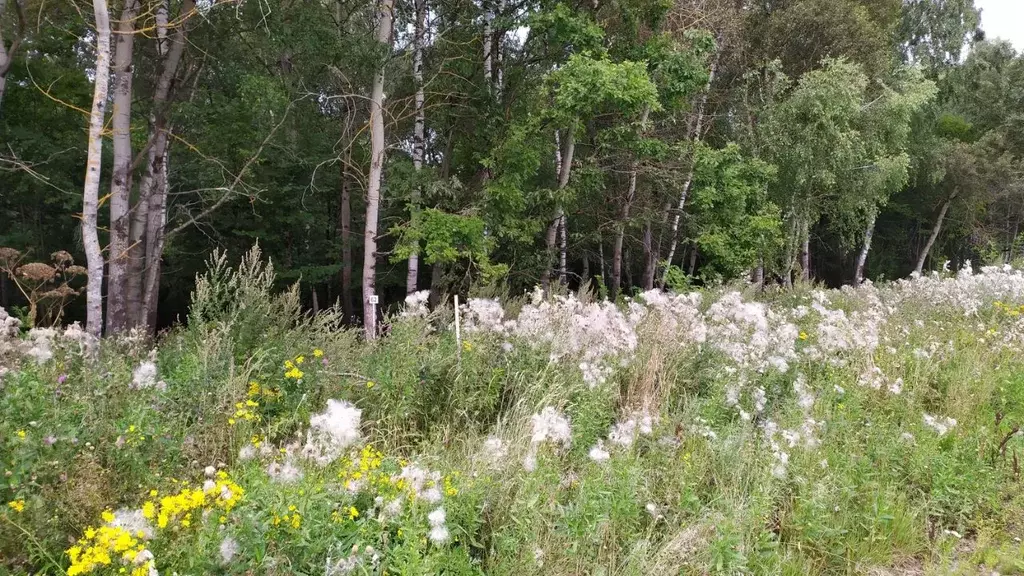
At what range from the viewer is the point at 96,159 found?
561cm

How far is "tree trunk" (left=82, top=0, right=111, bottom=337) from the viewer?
5.46m

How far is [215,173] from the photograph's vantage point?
A: 13.3 metres

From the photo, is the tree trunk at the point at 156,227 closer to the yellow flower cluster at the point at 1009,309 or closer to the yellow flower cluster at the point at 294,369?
the yellow flower cluster at the point at 294,369

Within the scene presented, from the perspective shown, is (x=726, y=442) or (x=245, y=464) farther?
(x=726, y=442)

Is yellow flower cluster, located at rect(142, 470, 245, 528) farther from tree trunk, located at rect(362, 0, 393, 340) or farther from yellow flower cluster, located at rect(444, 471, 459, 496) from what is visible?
tree trunk, located at rect(362, 0, 393, 340)

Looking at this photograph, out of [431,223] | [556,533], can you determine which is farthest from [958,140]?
[556,533]

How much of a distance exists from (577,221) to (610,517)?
581 inches

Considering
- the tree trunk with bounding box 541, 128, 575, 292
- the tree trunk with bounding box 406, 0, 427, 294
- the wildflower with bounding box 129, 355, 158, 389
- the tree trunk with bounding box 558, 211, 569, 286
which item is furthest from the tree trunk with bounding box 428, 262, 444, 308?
the wildflower with bounding box 129, 355, 158, 389

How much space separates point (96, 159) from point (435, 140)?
29.7 ft

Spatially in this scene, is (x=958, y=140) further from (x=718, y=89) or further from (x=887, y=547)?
(x=887, y=547)

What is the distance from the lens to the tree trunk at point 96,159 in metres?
5.46

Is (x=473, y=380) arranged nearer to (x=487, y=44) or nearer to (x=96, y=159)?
(x=96, y=159)

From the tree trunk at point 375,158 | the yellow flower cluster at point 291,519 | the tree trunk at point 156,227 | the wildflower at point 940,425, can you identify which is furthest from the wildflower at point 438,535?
the tree trunk at point 156,227

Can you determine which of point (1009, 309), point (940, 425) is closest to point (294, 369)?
point (940, 425)
